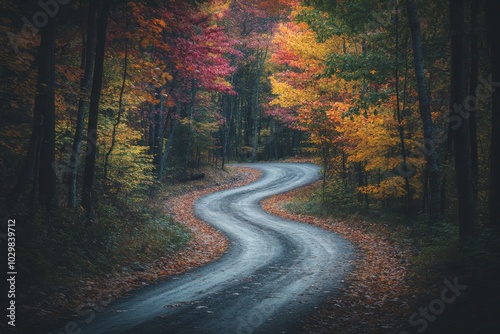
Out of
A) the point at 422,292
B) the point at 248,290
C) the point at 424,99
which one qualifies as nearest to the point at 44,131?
the point at 248,290

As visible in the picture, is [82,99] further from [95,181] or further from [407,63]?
→ [407,63]

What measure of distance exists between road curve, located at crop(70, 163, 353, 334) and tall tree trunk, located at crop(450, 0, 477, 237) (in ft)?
12.0

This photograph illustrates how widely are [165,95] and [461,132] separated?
37.9 feet

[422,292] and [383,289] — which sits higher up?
[422,292]

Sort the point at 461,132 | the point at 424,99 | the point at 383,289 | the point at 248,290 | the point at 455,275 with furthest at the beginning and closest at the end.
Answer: the point at 424,99 < the point at 383,289 < the point at 248,290 < the point at 461,132 < the point at 455,275

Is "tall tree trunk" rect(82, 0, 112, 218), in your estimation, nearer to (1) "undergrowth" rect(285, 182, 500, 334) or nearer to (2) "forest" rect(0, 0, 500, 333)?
(2) "forest" rect(0, 0, 500, 333)

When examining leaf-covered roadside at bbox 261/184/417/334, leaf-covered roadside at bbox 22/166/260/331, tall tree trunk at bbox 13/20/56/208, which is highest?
tall tree trunk at bbox 13/20/56/208

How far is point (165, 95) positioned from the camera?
15.1m

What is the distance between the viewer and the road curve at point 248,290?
6305 mm

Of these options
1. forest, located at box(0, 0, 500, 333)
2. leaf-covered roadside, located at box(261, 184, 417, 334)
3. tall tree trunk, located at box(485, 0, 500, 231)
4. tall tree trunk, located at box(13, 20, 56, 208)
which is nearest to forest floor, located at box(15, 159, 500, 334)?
leaf-covered roadside, located at box(261, 184, 417, 334)

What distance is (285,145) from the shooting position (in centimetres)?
4781

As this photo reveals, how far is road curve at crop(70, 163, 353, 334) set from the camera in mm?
6305

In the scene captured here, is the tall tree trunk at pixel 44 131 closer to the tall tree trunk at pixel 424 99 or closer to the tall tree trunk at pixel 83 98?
the tall tree trunk at pixel 83 98

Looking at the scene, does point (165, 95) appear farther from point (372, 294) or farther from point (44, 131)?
point (372, 294)
